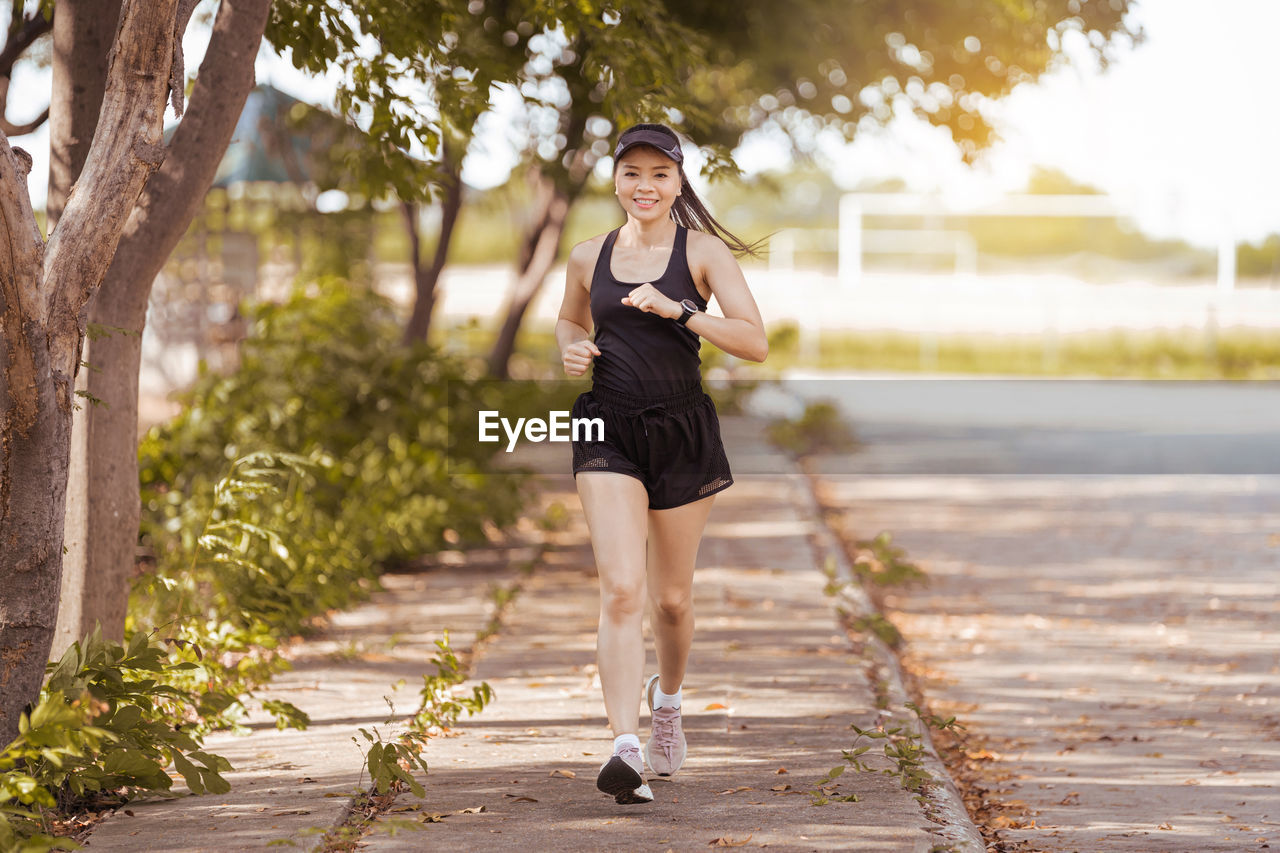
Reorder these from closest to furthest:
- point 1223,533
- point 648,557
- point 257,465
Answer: point 648,557 → point 257,465 → point 1223,533

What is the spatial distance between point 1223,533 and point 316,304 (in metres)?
6.84

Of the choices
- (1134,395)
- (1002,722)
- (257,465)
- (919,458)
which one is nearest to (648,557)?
(1002,722)

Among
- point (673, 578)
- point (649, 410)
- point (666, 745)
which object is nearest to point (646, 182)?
point (649, 410)

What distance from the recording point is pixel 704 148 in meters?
6.23

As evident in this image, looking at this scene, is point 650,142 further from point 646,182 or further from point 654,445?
point 654,445

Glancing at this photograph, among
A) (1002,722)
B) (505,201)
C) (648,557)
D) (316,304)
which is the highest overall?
(505,201)

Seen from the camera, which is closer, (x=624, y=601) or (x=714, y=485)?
(x=624, y=601)

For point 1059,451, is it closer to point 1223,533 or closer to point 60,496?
point 1223,533

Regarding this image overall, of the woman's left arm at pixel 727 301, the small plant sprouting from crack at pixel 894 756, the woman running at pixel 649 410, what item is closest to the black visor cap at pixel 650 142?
the woman running at pixel 649 410

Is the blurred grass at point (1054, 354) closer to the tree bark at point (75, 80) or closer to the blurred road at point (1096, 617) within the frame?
the blurred road at point (1096, 617)

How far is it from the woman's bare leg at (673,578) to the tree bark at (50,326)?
1778 mm

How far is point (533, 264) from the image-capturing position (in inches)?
599

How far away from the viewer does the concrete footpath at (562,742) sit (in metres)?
4.15

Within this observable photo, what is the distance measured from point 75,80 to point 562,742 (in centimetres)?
296
